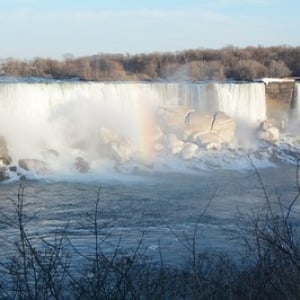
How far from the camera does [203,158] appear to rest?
62.7 ft

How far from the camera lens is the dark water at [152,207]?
27.0ft

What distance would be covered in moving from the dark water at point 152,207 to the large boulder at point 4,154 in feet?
6.44

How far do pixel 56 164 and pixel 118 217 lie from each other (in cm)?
734

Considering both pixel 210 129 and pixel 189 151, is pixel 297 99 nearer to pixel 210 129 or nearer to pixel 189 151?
pixel 210 129

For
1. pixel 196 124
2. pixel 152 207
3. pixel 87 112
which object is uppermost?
pixel 152 207

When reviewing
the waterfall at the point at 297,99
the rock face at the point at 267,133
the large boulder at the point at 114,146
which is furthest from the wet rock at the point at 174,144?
the waterfall at the point at 297,99

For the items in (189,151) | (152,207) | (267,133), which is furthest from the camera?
(267,133)

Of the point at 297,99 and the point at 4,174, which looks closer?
the point at 4,174

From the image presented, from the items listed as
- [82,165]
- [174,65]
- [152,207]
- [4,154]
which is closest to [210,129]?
[82,165]

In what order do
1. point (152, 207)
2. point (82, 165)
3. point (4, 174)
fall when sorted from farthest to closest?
point (82, 165)
point (4, 174)
point (152, 207)

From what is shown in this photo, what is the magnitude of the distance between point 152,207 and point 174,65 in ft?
96.4

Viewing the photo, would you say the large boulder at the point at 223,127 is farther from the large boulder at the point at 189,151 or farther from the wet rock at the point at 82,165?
the wet rock at the point at 82,165

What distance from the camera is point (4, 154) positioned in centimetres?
1725

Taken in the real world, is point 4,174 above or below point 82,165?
above
